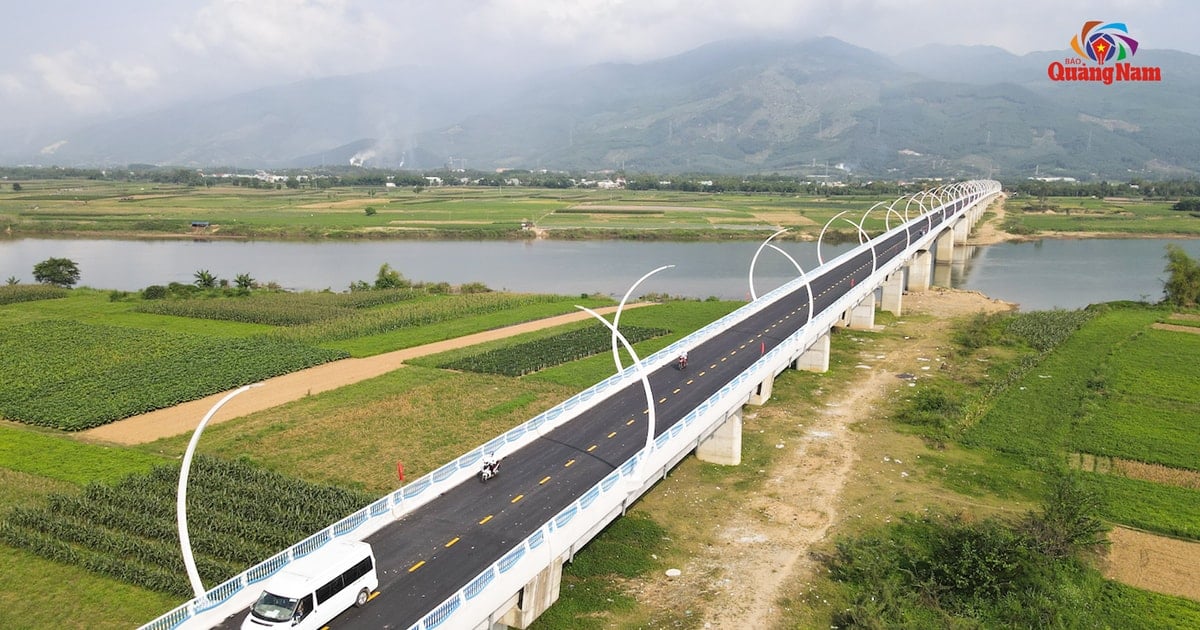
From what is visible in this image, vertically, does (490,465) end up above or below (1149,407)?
above

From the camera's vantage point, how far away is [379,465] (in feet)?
118

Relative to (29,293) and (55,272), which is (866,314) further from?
(55,272)

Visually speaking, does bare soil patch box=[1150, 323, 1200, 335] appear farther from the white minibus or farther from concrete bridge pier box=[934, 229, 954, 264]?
the white minibus

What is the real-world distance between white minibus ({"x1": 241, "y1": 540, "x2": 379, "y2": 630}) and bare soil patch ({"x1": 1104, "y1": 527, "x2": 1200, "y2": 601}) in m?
25.4

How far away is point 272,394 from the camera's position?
48.1 metres

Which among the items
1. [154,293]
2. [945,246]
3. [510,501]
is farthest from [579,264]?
[510,501]

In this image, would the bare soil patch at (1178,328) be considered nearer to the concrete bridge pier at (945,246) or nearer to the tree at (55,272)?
the concrete bridge pier at (945,246)

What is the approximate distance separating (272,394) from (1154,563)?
4606 cm

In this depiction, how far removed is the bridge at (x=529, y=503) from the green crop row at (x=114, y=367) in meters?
26.6

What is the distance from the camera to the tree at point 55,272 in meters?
91.6

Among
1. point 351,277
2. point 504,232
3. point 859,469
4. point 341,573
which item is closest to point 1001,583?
point 859,469

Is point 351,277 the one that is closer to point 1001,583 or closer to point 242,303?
point 242,303

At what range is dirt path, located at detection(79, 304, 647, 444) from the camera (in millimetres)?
40519

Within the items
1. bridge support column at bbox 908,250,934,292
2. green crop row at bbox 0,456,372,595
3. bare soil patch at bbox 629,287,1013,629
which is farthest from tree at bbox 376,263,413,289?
bridge support column at bbox 908,250,934,292
